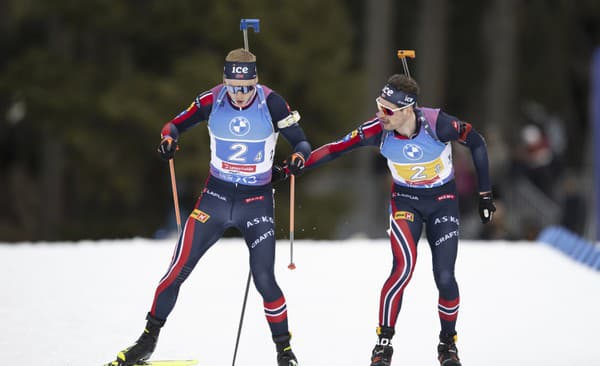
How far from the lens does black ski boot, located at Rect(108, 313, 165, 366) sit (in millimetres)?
9016

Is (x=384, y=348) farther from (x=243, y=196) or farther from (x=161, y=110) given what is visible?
(x=161, y=110)

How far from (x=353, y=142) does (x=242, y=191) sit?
2.78 ft

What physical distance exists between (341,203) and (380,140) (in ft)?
48.3

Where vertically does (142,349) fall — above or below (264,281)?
below

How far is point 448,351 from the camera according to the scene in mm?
9227

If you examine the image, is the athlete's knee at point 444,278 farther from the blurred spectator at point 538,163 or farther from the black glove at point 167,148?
the blurred spectator at point 538,163

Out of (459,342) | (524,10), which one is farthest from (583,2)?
(459,342)

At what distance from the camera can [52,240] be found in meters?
22.8

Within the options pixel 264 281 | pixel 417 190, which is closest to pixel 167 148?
pixel 264 281

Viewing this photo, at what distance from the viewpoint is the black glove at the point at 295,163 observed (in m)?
8.98

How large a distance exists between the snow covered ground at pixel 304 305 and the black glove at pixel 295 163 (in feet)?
4.56

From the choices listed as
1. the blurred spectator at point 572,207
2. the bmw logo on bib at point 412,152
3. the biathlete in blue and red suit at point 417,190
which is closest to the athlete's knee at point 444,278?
the biathlete in blue and red suit at point 417,190

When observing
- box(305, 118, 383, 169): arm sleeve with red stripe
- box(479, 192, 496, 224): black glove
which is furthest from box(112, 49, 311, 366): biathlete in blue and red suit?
box(479, 192, 496, 224): black glove

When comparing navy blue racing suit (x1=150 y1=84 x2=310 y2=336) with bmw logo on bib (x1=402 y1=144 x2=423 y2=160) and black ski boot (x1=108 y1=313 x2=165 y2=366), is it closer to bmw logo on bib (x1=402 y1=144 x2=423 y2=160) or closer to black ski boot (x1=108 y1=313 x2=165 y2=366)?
black ski boot (x1=108 y1=313 x2=165 y2=366)
